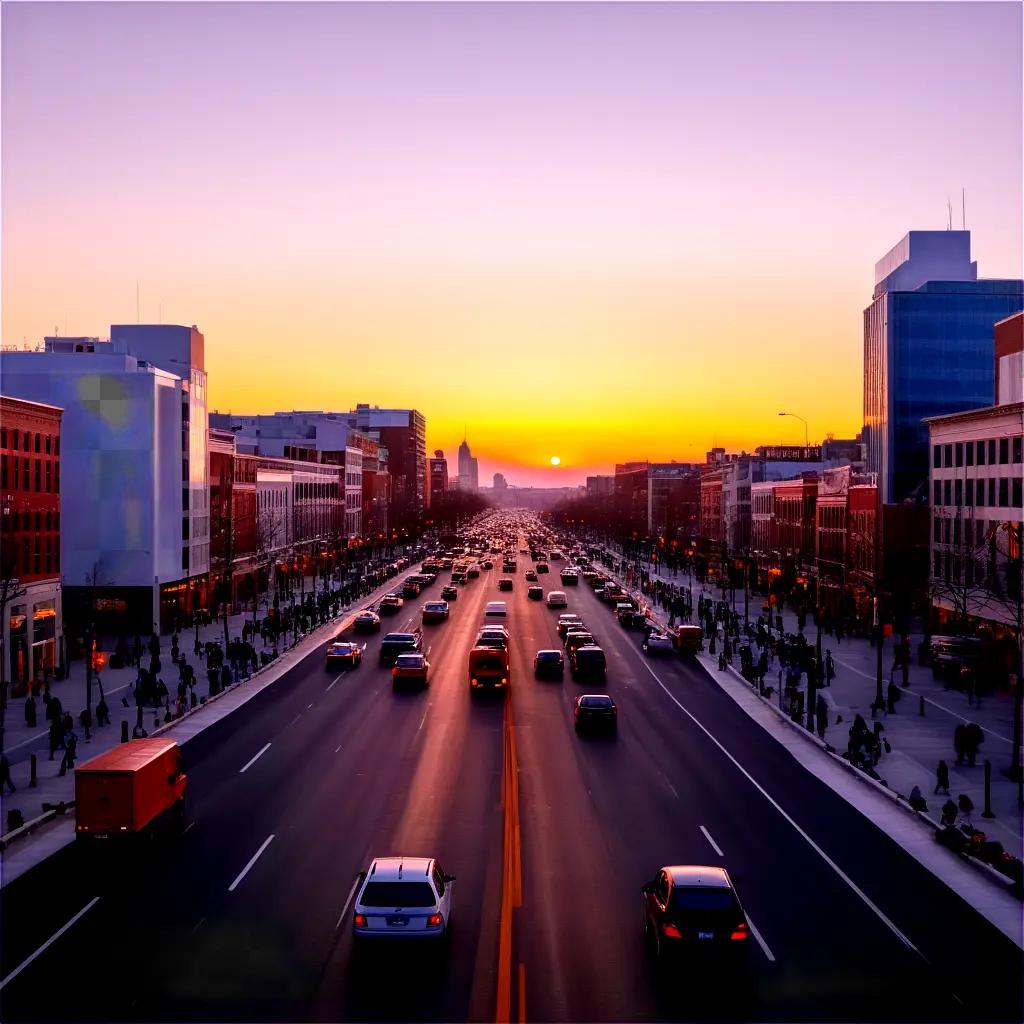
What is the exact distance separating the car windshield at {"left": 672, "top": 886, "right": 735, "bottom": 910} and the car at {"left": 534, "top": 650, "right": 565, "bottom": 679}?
1227 inches

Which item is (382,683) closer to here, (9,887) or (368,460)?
(9,887)

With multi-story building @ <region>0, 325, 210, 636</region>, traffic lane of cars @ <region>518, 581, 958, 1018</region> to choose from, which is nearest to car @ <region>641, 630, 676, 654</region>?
traffic lane of cars @ <region>518, 581, 958, 1018</region>

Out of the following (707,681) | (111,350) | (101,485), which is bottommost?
(707,681)

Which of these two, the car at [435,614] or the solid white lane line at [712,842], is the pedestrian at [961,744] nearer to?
the solid white lane line at [712,842]

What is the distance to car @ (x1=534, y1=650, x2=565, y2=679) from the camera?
156 feet

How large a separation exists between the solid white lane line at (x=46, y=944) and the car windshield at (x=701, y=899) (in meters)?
10.5

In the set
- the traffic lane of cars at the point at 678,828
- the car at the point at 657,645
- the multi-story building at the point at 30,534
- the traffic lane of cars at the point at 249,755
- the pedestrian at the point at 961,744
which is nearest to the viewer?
the traffic lane of cars at the point at 678,828

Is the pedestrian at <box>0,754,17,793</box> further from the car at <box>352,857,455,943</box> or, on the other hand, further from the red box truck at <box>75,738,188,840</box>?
the car at <box>352,857,455,943</box>

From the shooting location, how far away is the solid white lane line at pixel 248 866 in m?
20.2

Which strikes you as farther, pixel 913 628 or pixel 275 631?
pixel 913 628

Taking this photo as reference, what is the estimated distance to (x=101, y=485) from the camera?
6644 cm

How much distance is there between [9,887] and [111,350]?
206 ft

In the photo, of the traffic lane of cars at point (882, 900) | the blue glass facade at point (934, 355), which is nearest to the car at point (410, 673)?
the traffic lane of cars at point (882, 900)

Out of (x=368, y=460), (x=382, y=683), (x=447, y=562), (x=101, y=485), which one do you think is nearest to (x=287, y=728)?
(x=382, y=683)
